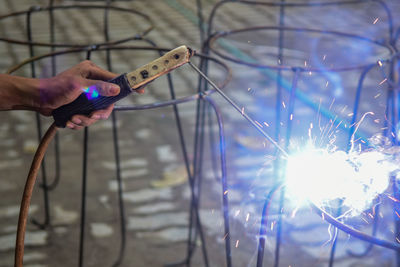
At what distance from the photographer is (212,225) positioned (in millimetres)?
2242

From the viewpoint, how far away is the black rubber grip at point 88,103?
899 mm

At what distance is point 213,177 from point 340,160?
1.54 m

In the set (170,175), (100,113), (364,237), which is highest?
(100,113)

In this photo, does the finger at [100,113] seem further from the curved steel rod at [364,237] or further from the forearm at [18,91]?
the curved steel rod at [364,237]

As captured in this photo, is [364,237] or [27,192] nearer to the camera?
[364,237]

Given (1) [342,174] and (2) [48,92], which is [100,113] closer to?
(2) [48,92]

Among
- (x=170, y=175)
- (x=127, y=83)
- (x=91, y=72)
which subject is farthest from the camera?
(x=170, y=175)

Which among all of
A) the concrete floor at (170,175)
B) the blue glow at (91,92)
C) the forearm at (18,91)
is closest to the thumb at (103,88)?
the blue glow at (91,92)

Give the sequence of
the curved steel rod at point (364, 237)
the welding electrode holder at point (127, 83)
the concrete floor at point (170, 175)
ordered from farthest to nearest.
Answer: the concrete floor at point (170, 175)
the welding electrode holder at point (127, 83)
the curved steel rod at point (364, 237)

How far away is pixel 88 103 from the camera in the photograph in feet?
3.09

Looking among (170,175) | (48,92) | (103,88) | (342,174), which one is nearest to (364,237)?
(342,174)

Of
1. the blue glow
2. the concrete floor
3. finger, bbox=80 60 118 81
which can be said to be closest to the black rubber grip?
the blue glow

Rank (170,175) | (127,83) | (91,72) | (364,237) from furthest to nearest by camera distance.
Result: (170,175), (91,72), (127,83), (364,237)

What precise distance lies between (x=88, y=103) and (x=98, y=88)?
0.05 meters
